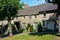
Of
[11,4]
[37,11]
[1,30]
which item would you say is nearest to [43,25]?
[37,11]

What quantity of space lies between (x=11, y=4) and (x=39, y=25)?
9.90 m

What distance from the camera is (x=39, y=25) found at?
46.8 meters

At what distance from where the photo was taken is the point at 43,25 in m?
46.7

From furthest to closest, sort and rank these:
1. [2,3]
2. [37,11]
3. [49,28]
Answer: [37,11], [49,28], [2,3]

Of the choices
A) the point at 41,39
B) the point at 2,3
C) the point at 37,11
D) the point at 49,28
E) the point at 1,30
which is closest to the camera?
the point at 41,39

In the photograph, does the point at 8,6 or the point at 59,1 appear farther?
→ the point at 8,6

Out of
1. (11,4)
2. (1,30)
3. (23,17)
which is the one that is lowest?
(1,30)

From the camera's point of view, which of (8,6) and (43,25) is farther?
(43,25)

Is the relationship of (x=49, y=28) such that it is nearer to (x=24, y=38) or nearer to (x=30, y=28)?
(x=30, y=28)

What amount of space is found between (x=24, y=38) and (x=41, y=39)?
3.19m

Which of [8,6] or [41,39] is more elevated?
[8,6]

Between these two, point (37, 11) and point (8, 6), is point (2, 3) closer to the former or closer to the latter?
point (8, 6)

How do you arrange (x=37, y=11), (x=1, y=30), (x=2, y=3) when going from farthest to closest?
(x=1, y=30) < (x=37, y=11) < (x=2, y=3)

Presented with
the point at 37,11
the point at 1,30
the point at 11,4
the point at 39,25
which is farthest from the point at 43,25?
the point at 1,30
